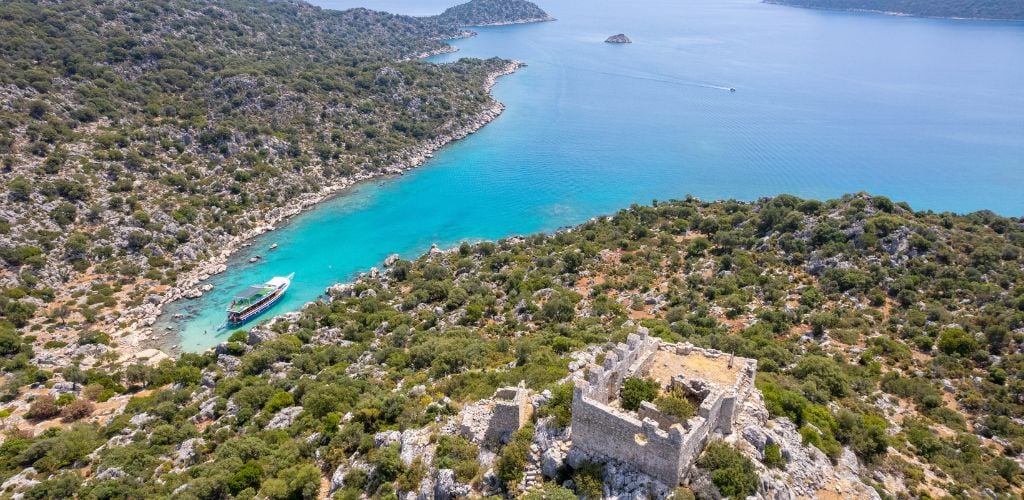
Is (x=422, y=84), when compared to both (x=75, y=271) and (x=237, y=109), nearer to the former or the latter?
(x=237, y=109)

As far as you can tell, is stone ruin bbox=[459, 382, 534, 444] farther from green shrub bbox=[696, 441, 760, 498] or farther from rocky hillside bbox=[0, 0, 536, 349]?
rocky hillside bbox=[0, 0, 536, 349]

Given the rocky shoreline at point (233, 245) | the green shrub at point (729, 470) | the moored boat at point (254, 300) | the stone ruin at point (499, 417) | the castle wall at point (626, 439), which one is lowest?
the moored boat at point (254, 300)

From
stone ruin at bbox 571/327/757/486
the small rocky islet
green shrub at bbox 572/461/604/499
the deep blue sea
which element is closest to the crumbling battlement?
the small rocky islet

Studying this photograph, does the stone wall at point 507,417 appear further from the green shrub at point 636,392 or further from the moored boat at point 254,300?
the moored boat at point 254,300

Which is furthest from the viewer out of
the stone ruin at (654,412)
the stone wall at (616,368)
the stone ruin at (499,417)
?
the stone ruin at (499,417)

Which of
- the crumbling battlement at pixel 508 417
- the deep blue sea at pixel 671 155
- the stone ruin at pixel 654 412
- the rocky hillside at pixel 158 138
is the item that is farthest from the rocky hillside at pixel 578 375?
the deep blue sea at pixel 671 155

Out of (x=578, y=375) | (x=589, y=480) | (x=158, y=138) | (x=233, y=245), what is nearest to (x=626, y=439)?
(x=589, y=480)
